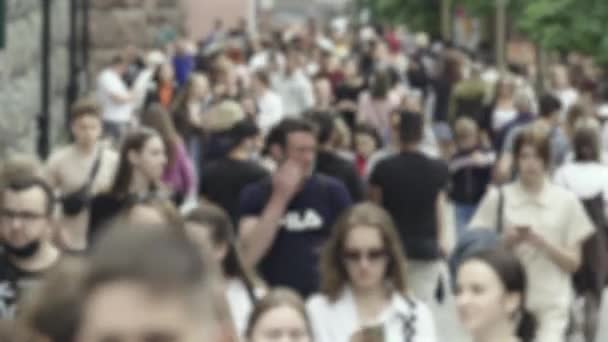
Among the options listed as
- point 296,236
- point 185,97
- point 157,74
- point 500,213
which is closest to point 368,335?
point 296,236

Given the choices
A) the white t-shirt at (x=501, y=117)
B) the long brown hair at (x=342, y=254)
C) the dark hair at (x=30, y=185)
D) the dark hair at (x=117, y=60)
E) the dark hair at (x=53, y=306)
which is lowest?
the white t-shirt at (x=501, y=117)

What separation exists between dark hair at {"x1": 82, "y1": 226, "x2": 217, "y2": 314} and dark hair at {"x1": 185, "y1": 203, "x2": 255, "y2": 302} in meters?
5.41

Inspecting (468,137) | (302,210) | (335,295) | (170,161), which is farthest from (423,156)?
(335,295)

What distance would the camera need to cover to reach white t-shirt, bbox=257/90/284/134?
23436 mm

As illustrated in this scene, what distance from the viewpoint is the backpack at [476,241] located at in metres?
6.69

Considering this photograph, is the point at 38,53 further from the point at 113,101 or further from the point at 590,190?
the point at 590,190

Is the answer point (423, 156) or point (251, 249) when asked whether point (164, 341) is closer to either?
point (251, 249)

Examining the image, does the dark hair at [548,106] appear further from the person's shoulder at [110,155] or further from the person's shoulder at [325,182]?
the person's shoulder at [325,182]

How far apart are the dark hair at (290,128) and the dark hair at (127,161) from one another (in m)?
0.68

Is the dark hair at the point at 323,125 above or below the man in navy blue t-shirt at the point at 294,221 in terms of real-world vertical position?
above

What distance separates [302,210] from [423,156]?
2650 millimetres

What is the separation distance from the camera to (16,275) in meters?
7.00

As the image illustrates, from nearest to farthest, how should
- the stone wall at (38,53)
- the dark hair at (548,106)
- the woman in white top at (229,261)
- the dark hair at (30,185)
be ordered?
the dark hair at (30,185) → the woman in white top at (229,261) → the stone wall at (38,53) → the dark hair at (548,106)

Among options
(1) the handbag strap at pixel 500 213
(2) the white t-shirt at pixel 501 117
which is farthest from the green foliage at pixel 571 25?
(1) the handbag strap at pixel 500 213
